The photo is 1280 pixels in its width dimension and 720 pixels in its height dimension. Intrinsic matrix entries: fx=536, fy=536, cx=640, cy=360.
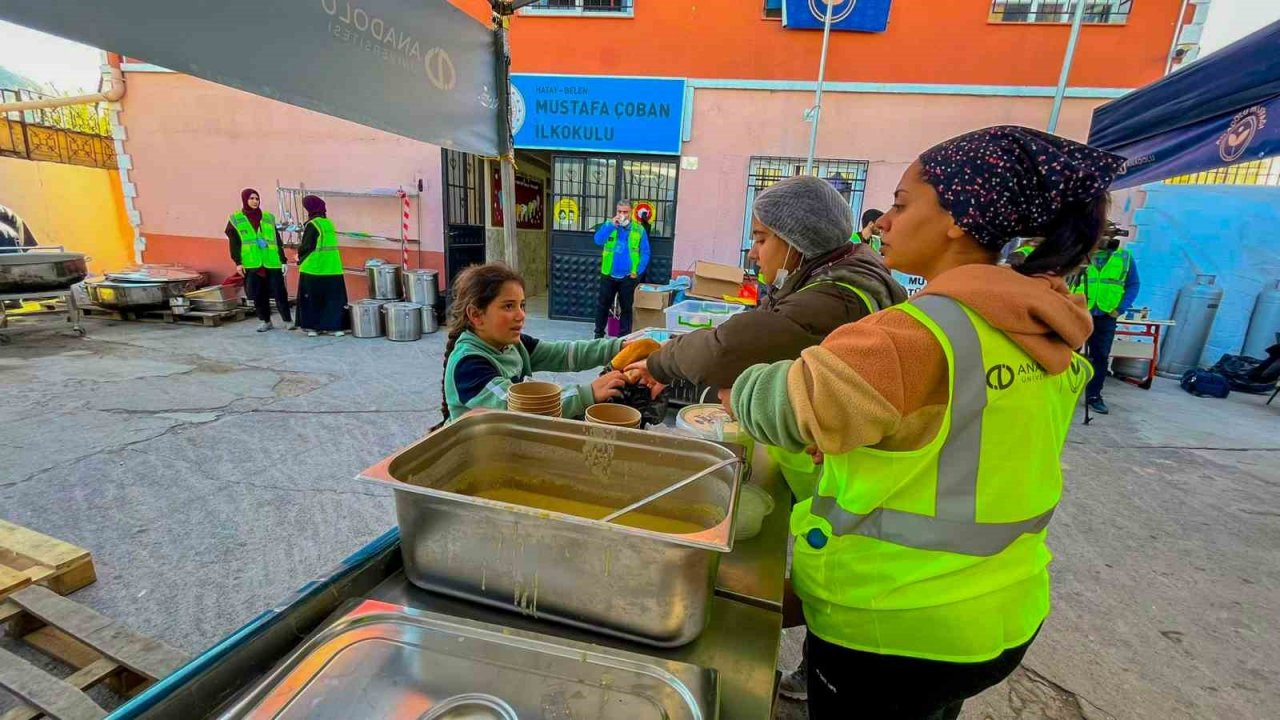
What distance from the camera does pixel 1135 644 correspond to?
231 cm

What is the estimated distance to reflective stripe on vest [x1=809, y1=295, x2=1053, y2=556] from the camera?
0.78 m

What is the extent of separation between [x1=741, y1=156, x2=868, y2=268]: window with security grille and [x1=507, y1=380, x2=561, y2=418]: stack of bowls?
20.6 feet

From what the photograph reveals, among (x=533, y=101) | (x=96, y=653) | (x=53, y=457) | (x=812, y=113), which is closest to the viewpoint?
(x=96, y=653)

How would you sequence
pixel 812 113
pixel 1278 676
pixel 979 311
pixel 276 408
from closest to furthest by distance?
pixel 979 311
pixel 1278 676
pixel 276 408
pixel 812 113

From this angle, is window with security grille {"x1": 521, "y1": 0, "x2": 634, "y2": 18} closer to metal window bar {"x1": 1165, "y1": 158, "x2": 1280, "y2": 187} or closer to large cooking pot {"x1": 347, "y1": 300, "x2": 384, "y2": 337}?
large cooking pot {"x1": 347, "y1": 300, "x2": 384, "y2": 337}

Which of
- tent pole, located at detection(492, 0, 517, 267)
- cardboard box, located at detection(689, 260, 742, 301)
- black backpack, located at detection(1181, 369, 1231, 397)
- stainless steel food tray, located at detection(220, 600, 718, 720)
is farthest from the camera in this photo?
black backpack, located at detection(1181, 369, 1231, 397)

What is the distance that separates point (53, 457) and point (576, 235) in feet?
19.3

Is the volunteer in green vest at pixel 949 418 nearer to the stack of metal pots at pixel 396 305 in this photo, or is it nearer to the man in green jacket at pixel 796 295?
the man in green jacket at pixel 796 295

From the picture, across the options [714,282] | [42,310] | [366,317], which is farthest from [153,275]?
[714,282]

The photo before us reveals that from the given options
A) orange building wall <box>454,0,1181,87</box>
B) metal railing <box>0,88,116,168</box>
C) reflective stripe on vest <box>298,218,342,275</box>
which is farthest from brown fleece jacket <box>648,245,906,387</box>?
metal railing <box>0,88,116,168</box>

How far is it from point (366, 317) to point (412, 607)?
22.5ft

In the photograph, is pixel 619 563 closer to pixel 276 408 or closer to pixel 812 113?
pixel 276 408

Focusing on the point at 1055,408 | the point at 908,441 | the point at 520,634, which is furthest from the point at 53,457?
the point at 1055,408

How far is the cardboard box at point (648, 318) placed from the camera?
6.12 m
